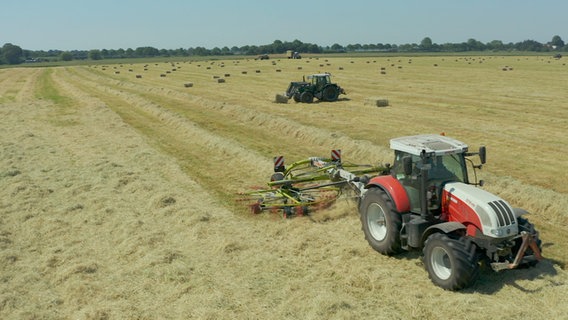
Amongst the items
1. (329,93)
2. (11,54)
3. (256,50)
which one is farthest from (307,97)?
(11,54)

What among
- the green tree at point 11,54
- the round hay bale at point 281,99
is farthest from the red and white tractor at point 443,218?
the green tree at point 11,54

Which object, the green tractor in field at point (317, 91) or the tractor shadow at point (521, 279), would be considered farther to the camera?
the green tractor in field at point (317, 91)

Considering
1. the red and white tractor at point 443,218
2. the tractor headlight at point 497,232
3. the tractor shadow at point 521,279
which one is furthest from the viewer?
the tractor shadow at point 521,279

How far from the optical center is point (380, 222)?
820cm

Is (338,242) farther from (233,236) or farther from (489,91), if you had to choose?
(489,91)

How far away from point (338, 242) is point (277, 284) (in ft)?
6.09

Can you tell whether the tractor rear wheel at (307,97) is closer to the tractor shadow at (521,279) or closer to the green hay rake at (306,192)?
the green hay rake at (306,192)

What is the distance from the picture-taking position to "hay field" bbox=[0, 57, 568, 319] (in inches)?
259

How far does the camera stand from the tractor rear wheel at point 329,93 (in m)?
27.8

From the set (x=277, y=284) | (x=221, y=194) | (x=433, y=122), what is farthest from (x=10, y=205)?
(x=433, y=122)

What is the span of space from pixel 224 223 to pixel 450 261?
187 inches

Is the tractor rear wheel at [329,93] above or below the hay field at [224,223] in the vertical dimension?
above

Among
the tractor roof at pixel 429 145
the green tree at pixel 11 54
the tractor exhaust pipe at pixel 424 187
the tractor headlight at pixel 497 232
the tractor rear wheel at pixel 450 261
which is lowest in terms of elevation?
the tractor rear wheel at pixel 450 261

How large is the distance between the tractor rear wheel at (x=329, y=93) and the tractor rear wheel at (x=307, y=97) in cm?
68
